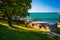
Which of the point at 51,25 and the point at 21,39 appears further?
the point at 51,25

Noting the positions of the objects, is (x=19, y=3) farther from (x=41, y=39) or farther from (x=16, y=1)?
(x=41, y=39)

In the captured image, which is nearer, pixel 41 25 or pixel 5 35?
pixel 5 35

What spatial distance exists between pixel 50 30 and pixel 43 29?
3.91 feet

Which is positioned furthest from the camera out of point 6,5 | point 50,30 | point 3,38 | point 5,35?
point 50,30

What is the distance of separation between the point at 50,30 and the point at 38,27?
2167mm

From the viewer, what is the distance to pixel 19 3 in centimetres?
1712

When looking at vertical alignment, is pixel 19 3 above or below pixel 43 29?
above

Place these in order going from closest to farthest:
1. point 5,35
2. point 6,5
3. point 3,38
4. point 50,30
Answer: point 6,5, point 3,38, point 5,35, point 50,30

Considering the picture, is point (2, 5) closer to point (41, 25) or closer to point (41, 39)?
point (41, 39)

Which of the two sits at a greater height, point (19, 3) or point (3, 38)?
point (19, 3)

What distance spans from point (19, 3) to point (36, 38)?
3.96 m

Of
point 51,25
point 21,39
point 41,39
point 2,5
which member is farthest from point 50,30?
point 2,5

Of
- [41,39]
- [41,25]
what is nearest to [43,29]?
[41,25]

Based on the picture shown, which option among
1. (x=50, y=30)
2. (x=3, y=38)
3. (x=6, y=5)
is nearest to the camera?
(x=6, y=5)
